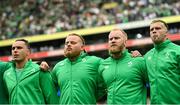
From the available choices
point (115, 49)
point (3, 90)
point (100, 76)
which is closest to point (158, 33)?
point (115, 49)

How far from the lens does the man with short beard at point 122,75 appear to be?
19.1 ft

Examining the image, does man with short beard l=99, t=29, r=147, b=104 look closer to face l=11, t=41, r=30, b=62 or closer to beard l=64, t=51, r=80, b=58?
beard l=64, t=51, r=80, b=58

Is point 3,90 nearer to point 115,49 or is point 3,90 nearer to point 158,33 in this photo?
point 115,49

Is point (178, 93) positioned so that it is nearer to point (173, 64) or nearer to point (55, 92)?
point (173, 64)

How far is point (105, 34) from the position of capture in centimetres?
1662

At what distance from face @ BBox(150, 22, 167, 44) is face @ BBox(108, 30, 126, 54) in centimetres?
44

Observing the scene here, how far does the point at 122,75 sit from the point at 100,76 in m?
0.45

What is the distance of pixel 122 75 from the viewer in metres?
5.88

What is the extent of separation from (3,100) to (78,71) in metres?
1.22

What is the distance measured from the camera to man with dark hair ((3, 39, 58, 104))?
20.2 ft

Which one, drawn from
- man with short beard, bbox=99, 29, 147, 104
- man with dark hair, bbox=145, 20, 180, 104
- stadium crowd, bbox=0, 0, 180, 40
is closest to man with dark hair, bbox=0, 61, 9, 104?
man with short beard, bbox=99, 29, 147, 104

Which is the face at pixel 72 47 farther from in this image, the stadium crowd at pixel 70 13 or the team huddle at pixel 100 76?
the stadium crowd at pixel 70 13

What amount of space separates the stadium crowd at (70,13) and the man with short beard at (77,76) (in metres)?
10.2

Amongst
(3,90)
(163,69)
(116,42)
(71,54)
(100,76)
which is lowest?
(3,90)
